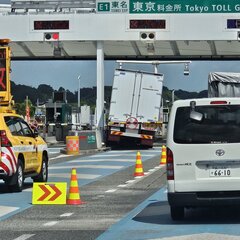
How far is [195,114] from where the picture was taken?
10.1m

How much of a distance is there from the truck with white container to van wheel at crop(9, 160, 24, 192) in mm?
18623

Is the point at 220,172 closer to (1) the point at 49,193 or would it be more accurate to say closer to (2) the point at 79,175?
(1) the point at 49,193

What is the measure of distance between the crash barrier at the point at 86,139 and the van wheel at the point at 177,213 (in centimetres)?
2271

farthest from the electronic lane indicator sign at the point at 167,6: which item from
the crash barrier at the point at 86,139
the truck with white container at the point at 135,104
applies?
the crash barrier at the point at 86,139

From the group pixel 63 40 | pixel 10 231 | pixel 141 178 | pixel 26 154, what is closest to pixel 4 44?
pixel 26 154

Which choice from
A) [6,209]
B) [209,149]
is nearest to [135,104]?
[6,209]

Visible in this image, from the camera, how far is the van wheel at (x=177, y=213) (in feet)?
34.3

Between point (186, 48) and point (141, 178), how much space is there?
22435 millimetres

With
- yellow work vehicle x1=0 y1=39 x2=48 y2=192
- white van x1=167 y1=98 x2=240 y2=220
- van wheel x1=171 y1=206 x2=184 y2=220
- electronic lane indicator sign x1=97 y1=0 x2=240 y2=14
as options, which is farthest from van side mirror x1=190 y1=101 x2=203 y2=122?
electronic lane indicator sign x1=97 y1=0 x2=240 y2=14

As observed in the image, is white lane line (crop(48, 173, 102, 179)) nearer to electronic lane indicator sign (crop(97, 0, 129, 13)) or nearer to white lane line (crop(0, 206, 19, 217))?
white lane line (crop(0, 206, 19, 217))

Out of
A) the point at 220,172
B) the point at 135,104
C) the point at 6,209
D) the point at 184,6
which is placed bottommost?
the point at 6,209

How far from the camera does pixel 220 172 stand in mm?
9984

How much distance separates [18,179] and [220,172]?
6.49 m

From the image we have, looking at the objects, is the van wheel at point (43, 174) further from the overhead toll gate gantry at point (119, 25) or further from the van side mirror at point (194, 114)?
the overhead toll gate gantry at point (119, 25)
